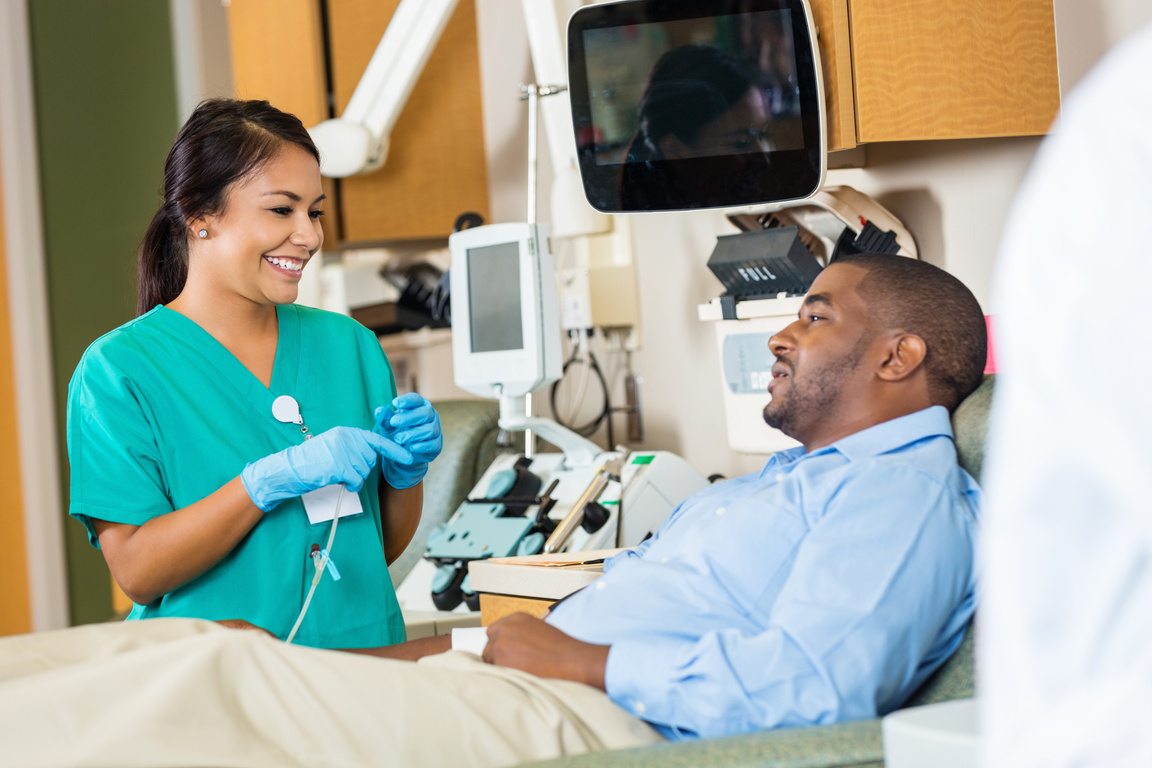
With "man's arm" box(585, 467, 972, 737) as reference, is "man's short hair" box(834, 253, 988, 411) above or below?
above

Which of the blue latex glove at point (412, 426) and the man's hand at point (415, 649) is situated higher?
the blue latex glove at point (412, 426)

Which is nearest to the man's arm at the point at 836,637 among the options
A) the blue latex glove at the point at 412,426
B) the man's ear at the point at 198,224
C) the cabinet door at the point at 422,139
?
the blue latex glove at the point at 412,426

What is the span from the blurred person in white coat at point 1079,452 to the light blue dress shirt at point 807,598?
422 mm

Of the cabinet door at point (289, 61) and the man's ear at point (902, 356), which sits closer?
the man's ear at point (902, 356)

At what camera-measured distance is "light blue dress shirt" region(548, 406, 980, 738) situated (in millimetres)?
938

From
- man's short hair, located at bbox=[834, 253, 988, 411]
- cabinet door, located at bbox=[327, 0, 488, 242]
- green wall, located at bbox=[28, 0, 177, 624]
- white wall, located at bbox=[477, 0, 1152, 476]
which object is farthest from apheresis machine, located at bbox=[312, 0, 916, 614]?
green wall, located at bbox=[28, 0, 177, 624]

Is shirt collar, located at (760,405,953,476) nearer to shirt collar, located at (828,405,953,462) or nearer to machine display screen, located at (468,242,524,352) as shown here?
shirt collar, located at (828,405,953,462)

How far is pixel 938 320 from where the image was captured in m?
1.25

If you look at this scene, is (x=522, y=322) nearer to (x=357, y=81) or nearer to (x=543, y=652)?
(x=543, y=652)

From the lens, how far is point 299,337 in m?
1.60

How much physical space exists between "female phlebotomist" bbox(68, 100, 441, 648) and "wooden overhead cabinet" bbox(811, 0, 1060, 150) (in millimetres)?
786

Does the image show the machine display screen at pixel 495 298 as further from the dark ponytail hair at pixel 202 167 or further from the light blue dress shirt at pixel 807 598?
the light blue dress shirt at pixel 807 598

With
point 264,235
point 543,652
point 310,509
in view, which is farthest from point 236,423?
point 543,652

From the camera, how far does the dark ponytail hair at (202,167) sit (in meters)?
1.47
